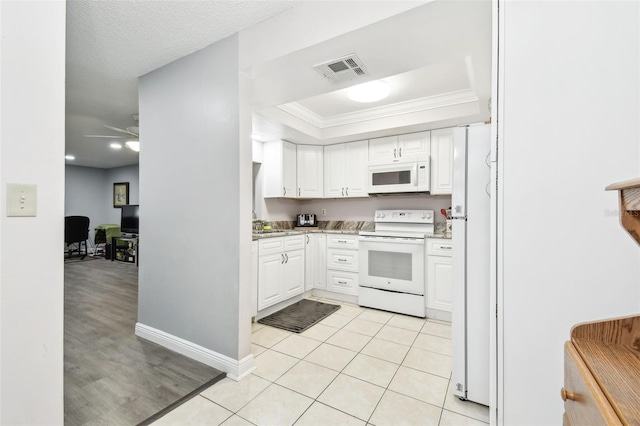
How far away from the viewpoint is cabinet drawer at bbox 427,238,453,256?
3057 millimetres

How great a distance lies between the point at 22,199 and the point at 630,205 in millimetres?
1800

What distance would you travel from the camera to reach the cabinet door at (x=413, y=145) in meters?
3.50

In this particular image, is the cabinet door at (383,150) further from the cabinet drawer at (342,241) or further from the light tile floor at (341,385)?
the light tile floor at (341,385)

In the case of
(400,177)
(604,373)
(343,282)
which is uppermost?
(400,177)

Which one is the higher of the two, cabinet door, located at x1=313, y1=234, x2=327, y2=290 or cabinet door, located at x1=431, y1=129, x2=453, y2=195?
cabinet door, located at x1=431, y1=129, x2=453, y2=195

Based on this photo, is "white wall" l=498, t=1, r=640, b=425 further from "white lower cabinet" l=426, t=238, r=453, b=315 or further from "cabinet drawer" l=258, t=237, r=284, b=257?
"cabinet drawer" l=258, t=237, r=284, b=257

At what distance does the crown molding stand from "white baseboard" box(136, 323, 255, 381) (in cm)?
243

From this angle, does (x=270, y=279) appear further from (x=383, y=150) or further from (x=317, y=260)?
(x=383, y=150)

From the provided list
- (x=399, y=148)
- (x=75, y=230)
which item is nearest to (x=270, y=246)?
(x=399, y=148)

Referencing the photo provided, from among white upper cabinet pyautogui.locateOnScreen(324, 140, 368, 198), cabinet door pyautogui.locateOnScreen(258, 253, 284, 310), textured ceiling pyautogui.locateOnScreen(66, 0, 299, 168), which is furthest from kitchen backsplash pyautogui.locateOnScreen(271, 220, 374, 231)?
textured ceiling pyautogui.locateOnScreen(66, 0, 299, 168)

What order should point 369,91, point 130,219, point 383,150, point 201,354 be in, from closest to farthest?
point 201,354 < point 369,91 < point 383,150 < point 130,219

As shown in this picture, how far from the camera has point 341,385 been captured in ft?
6.29

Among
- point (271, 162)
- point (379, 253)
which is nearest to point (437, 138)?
point (379, 253)

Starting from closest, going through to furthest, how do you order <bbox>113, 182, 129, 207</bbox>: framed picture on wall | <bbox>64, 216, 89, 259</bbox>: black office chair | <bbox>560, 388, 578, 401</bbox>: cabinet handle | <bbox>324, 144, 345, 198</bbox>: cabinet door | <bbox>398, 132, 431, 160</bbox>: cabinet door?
1. <bbox>560, 388, 578, 401</bbox>: cabinet handle
2. <bbox>398, 132, 431, 160</bbox>: cabinet door
3. <bbox>324, 144, 345, 198</bbox>: cabinet door
4. <bbox>64, 216, 89, 259</bbox>: black office chair
5. <bbox>113, 182, 129, 207</bbox>: framed picture on wall
